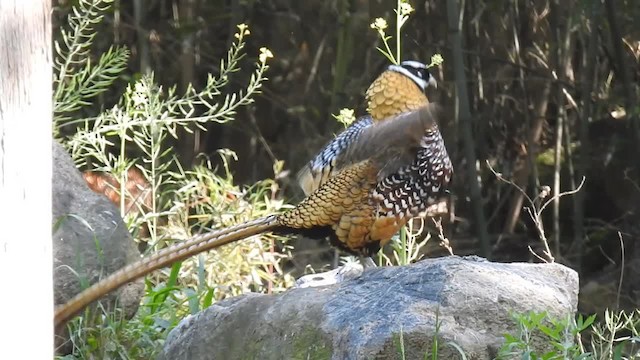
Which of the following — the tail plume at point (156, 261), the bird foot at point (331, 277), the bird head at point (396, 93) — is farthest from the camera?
the bird head at point (396, 93)

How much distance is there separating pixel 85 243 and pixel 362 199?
1.16 m

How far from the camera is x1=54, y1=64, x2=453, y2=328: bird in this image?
4105 millimetres

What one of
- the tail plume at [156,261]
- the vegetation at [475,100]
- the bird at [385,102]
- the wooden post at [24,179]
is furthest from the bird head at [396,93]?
the vegetation at [475,100]

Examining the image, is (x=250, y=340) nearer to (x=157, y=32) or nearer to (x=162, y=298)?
(x=162, y=298)

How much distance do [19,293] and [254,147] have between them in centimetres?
639

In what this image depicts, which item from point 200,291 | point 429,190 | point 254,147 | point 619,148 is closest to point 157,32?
point 254,147

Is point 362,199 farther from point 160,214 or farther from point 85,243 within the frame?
point 160,214

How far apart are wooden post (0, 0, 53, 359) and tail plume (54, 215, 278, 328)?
4.46ft

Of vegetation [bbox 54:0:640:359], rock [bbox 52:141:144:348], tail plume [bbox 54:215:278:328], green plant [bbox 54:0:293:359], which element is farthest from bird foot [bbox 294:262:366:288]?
vegetation [bbox 54:0:640:359]

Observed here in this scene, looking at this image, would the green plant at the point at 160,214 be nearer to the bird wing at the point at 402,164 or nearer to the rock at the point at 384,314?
the rock at the point at 384,314

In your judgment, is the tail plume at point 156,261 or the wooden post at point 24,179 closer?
the wooden post at point 24,179

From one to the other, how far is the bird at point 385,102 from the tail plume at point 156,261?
28 cm

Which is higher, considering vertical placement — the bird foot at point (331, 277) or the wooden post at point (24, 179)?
the wooden post at point (24, 179)

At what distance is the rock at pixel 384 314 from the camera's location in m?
3.37
